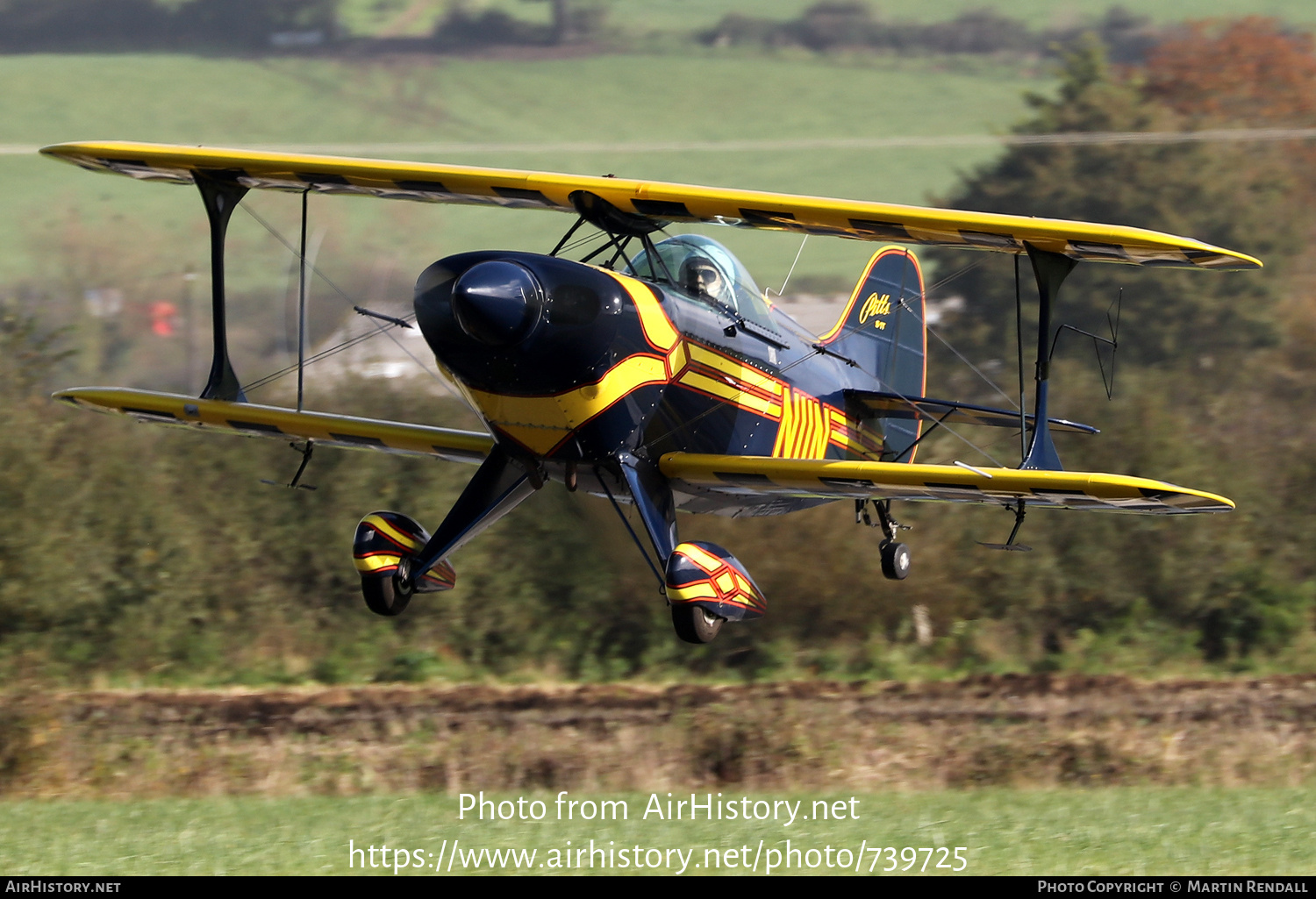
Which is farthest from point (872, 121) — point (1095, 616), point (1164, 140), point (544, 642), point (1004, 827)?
point (1004, 827)

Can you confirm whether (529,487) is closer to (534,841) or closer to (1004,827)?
(534,841)

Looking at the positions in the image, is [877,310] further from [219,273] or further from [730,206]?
[219,273]

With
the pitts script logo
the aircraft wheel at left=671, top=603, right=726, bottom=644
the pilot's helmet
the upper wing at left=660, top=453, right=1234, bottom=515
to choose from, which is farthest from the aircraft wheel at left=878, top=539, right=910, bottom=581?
the aircraft wheel at left=671, top=603, right=726, bottom=644

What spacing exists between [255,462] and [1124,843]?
1424 centimetres

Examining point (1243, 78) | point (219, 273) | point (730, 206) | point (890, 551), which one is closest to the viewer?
point (730, 206)

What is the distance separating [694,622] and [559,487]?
40.0ft

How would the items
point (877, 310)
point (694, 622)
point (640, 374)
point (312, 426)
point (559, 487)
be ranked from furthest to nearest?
1. point (559, 487)
2. point (877, 310)
3. point (312, 426)
4. point (640, 374)
5. point (694, 622)

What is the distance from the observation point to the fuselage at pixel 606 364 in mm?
8266

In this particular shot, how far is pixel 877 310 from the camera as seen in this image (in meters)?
13.1

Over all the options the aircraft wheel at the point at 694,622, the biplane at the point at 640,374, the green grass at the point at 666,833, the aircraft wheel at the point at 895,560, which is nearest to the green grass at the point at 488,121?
the green grass at the point at 666,833

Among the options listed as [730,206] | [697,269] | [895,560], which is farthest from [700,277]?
[895,560]

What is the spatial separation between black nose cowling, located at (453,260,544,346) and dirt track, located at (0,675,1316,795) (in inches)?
403

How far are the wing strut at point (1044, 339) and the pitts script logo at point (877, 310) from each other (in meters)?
3.83

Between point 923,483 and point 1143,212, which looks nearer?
point 923,483
